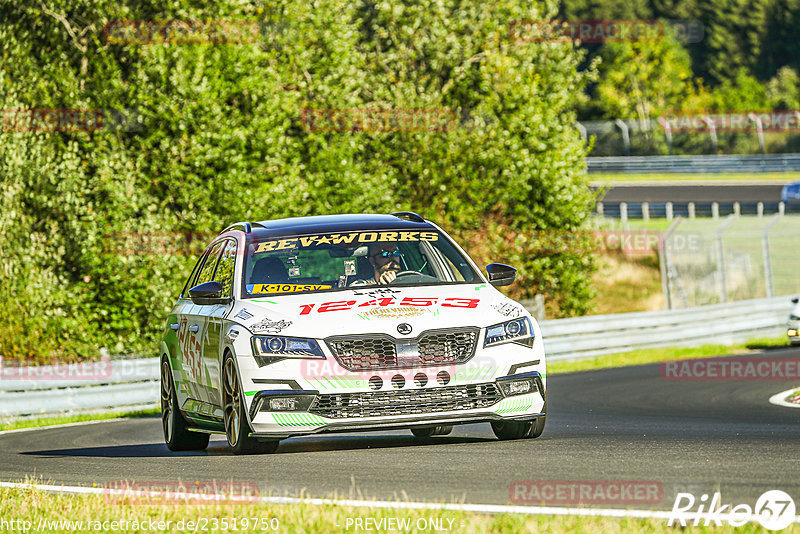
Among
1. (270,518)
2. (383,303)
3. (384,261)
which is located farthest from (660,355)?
(270,518)

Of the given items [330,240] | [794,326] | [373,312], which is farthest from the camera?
[794,326]

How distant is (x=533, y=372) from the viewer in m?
9.21

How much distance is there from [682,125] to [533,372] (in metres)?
78.1

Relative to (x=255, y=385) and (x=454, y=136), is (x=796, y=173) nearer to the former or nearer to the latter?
Answer: (x=454, y=136)

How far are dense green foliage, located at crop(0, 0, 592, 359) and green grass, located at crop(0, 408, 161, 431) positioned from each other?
236 inches

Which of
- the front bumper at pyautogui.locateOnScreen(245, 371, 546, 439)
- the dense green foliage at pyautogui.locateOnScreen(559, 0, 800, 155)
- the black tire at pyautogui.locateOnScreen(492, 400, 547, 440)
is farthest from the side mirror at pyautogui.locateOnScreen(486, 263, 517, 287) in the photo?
the dense green foliage at pyautogui.locateOnScreen(559, 0, 800, 155)

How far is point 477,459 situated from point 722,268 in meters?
21.8

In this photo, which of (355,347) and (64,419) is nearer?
(355,347)

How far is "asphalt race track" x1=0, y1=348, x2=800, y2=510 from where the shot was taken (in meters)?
7.12

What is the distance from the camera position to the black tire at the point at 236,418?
353 inches

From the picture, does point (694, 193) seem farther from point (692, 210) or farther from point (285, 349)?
point (285, 349)

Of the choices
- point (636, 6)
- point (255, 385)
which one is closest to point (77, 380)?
point (255, 385)

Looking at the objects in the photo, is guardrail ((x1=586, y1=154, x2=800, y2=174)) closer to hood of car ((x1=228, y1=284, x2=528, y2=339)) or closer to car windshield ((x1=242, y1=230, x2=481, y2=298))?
car windshield ((x1=242, y1=230, x2=481, y2=298))

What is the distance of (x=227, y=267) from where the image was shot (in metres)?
10.3
